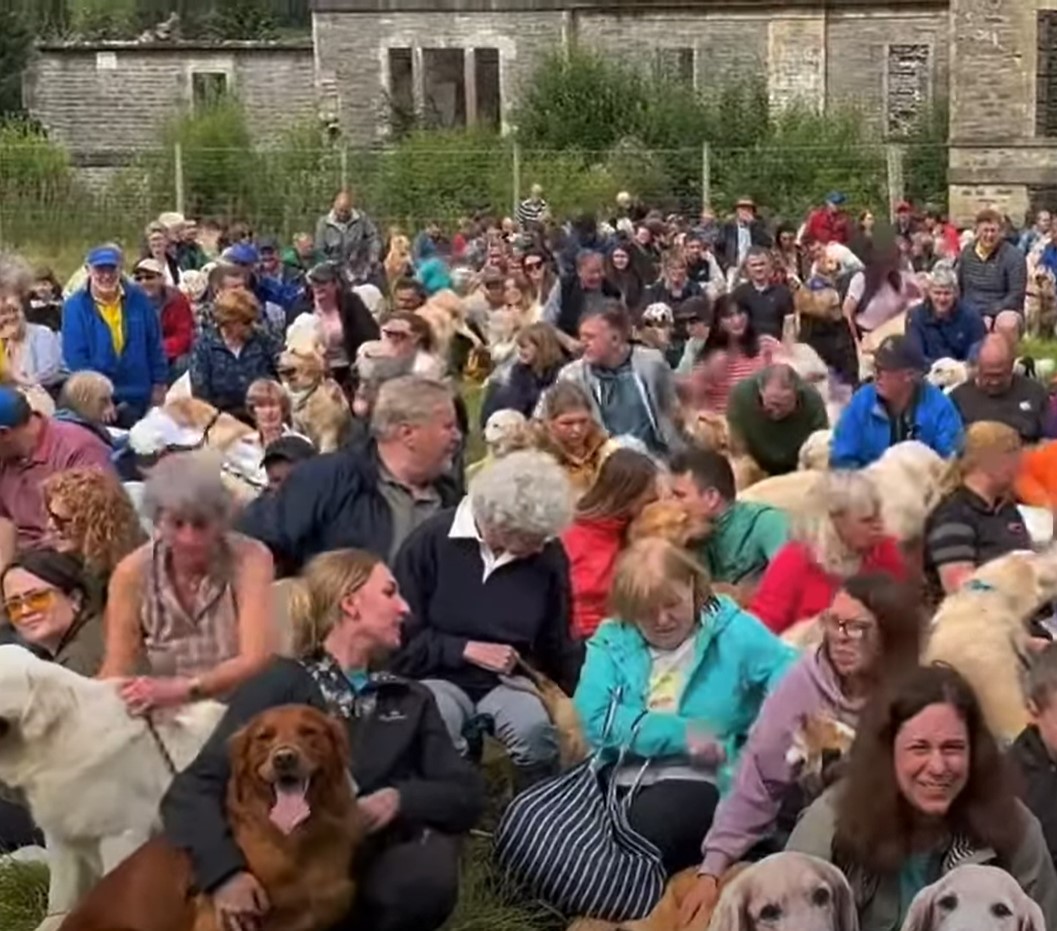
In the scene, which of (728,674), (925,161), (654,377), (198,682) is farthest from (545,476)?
(925,161)

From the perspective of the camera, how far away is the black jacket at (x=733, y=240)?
2481cm

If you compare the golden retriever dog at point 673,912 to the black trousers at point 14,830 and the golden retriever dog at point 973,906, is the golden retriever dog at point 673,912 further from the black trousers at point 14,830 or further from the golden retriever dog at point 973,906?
the black trousers at point 14,830

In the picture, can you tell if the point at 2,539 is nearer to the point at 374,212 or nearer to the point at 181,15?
the point at 374,212

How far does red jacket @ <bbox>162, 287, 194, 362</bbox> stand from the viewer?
1529 centimetres

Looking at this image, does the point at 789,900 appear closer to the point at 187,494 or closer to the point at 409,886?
the point at 409,886

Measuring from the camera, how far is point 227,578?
6.79 meters

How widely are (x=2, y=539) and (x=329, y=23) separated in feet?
122

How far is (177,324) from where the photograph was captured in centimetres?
1589

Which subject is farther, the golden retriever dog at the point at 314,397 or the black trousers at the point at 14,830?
the golden retriever dog at the point at 314,397

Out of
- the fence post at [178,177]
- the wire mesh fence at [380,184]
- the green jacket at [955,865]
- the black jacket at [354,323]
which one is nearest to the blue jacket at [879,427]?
the black jacket at [354,323]

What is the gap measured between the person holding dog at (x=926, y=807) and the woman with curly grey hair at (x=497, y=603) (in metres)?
2.03

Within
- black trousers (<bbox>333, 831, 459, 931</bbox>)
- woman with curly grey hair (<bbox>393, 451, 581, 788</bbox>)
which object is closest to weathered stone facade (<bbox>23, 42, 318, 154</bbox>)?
woman with curly grey hair (<bbox>393, 451, 581, 788</bbox>)

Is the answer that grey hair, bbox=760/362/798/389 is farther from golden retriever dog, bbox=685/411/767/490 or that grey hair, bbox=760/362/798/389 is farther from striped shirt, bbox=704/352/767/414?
striped shirt, bbox=704/352/767/414

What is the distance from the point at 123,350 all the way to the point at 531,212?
16.7 m
